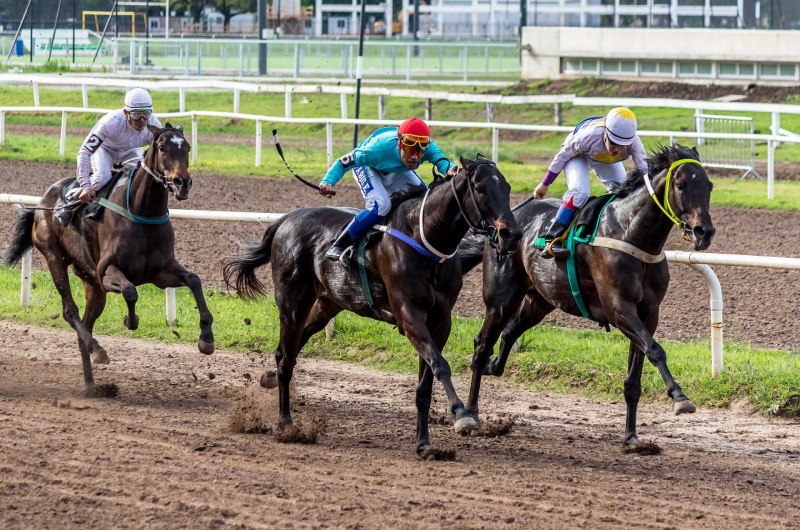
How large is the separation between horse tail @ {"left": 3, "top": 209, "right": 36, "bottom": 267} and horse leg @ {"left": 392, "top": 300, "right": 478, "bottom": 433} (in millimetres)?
4018

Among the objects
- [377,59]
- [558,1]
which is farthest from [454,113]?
[558,1]

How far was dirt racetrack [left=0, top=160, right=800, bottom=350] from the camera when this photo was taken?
29.6 ft

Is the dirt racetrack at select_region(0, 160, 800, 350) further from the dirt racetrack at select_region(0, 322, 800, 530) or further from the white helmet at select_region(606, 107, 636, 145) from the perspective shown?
the white helmet at select_region(606, 107, 636, 145)

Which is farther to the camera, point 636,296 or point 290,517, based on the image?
point 636,296

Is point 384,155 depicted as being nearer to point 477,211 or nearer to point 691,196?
point 477,211

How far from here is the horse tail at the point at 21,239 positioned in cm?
→ 928

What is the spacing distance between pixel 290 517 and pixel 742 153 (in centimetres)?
1441

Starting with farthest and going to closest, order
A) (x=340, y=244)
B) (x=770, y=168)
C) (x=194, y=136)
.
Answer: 1. (x=194, y=136)
2. (x=770, y=168)
3. (x=340, y=244)

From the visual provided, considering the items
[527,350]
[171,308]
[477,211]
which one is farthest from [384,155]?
[171,308]

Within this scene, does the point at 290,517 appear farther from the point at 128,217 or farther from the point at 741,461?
the point at 128,217

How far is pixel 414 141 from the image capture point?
6.62 m

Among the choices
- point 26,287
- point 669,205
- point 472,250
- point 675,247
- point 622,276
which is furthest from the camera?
point 675,247

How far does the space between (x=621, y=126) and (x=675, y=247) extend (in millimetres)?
5396

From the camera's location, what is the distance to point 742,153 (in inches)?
710
